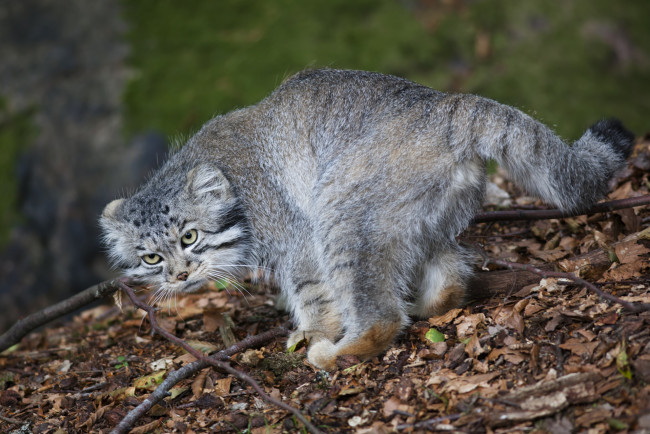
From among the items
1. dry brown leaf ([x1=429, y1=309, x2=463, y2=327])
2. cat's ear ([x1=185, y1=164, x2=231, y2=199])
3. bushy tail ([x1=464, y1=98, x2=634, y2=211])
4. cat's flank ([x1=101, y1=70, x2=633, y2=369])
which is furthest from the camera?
cat's ear ([x1=185, y1=164, x2=231, y2=199])

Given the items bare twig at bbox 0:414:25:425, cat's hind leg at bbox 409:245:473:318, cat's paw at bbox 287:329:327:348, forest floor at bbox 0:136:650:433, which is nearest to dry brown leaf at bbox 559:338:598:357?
forest floor at bbox 0:136:650:433

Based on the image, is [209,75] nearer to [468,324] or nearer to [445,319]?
[445,319]

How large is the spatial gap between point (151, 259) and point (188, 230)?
368 mm

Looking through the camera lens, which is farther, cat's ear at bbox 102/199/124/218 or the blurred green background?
the blurred green background

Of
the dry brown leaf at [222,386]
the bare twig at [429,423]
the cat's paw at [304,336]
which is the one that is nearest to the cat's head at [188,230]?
the cat's paw at [304,336]

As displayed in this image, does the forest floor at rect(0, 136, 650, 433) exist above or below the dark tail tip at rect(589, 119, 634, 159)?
below

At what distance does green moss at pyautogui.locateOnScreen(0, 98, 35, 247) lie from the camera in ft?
28.4

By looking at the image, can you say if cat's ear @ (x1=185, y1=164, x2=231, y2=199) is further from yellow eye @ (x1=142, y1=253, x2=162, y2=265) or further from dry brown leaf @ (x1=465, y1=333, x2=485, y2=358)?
dry brown leaf @ (x1=465, y1=333, x2=485, y2=358)

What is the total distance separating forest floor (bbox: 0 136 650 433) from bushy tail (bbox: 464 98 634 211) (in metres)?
0.50

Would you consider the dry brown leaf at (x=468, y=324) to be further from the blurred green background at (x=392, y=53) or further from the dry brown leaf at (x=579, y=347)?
the blurred green background at (x=392, y=53)

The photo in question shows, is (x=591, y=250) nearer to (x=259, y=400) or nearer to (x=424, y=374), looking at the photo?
(x=424, y=374)

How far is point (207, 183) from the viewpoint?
4.34 m

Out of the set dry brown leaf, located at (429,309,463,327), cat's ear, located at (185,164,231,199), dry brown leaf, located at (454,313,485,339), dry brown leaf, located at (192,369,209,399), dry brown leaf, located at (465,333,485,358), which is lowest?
dry brown leaf, located at (465,333,485,358)

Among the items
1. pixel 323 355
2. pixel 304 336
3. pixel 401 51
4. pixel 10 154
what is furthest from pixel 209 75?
pixel 323 355
